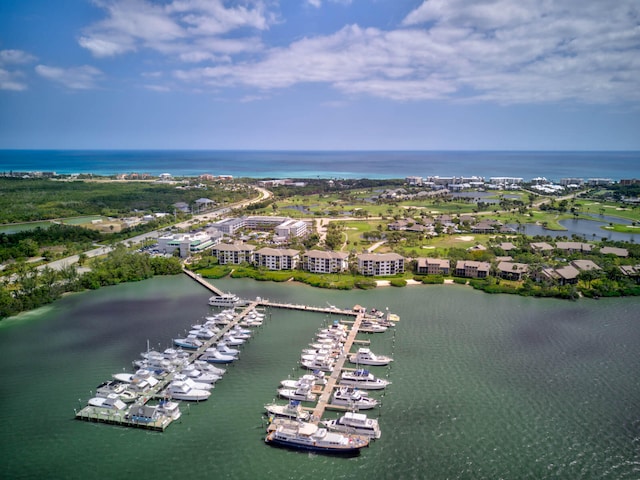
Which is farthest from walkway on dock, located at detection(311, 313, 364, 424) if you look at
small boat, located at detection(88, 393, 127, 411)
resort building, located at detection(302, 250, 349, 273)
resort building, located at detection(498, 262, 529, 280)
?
resort building, located at detection(498, 262, 529, 280)

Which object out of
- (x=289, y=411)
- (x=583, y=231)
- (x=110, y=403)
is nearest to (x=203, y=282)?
(x=110, y=403)

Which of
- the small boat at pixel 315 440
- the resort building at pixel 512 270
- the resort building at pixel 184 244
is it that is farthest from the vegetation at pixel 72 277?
the resort building at pixel 512 270

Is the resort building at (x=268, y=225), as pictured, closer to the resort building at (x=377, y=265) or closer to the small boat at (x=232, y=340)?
the resort building at (x=377, y=265)

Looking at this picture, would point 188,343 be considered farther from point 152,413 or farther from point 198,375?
point 152,413

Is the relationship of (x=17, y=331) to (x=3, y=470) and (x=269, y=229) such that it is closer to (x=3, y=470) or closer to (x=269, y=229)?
(x=3, y=470)

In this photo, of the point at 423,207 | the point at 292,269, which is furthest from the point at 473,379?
the point at 423,207

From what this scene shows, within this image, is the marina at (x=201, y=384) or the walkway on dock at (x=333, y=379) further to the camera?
the walkway on dock at (x=333, y=379)

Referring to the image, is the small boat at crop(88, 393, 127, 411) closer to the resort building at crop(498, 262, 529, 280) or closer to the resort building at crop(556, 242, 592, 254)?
the resort building at crop(498, 262, 529, 280)
